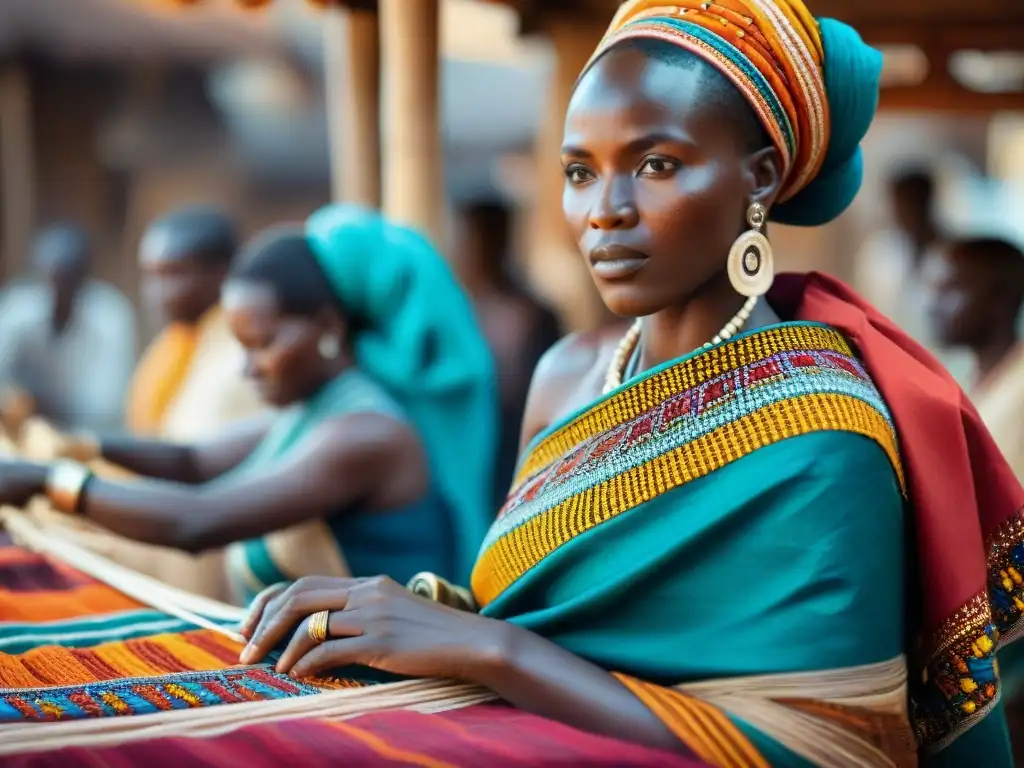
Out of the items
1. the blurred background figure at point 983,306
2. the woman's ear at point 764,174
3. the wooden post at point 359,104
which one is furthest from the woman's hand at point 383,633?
the wooden post at point 359,104

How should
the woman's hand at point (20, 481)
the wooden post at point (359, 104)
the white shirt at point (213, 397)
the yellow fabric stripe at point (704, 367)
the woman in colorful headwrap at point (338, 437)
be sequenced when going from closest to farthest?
the yellow fabric stripe at point (704, 367) → the woman's hand at point (20, 481) → the woman in colorful headwrap at point (338, 437) → the white shirt at point (213, 397) → the wooden post at point (359, 104)

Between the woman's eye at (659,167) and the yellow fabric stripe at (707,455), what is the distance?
0.33 m

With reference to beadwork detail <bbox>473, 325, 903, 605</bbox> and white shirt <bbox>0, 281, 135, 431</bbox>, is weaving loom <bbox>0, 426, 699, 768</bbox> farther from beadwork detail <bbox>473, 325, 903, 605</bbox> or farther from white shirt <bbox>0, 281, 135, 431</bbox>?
white shirt <bbox>0, 281, 135, 431</bbox>

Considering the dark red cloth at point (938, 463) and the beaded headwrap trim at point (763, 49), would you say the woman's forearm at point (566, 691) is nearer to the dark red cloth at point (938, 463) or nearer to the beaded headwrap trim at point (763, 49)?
the dark red cloth at point (938, 463)

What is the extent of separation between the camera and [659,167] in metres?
1.61

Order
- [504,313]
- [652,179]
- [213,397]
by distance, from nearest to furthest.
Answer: [652,179] < [213,397] < [504,313]

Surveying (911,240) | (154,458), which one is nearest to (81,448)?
(154,458)

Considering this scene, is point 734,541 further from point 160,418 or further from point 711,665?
point 160,418

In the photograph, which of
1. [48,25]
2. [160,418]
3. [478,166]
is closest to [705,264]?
[160,418]

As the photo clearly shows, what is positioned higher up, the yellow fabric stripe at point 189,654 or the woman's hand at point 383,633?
the woman's hand at point 383,633

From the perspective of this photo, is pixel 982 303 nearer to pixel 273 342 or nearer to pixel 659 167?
pixel 273 342

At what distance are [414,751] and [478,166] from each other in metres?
11.8

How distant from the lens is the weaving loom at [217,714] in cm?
137

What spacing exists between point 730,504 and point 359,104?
10.9 feet
